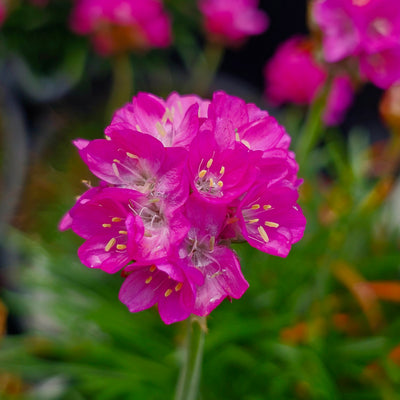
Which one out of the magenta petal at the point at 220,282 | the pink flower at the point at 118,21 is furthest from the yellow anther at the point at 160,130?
the pink flower at the point at 118,21

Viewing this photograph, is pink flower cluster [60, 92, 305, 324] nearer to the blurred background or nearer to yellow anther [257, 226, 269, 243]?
yellow anther [257, 226, 269, 243]

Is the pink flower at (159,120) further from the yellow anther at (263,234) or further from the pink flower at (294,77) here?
the pink flower at (294,77)

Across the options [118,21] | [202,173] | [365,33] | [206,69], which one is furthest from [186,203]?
[206,69]

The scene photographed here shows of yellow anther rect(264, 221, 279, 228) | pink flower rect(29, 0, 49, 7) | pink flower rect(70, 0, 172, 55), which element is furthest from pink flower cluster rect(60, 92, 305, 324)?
pink flower rect(29, 0, 49, 7)

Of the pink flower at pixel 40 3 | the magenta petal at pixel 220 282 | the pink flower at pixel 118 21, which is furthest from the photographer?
the pink flower at pixel 40 3

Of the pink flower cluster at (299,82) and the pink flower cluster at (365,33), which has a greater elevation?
the pink flower cluster at (365,33)

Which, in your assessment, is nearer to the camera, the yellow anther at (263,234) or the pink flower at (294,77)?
the yellow anther at (263,234)

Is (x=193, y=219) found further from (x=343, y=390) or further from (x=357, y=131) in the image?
(x=357, y=131)
